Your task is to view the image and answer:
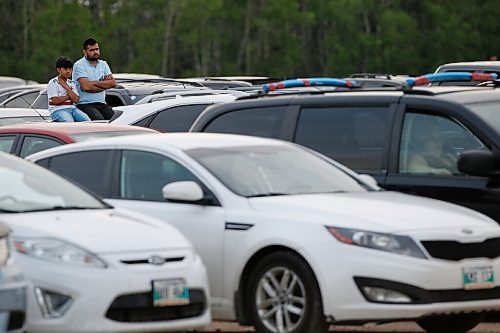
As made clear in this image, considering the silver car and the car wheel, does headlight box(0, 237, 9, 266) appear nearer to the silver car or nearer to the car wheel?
the silver car

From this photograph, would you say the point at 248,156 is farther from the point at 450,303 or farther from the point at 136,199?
the point at 450,303

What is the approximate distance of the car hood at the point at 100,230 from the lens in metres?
10.1

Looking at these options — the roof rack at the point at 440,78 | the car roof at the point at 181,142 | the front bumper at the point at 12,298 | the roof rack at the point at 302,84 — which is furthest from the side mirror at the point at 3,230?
the roof rack at the point at 302,84

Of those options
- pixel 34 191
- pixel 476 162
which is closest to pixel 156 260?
pixel 34 191

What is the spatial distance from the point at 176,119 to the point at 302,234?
828 centimetres

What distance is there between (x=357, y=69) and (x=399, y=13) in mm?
4618

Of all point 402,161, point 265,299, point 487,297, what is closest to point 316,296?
point 265,299

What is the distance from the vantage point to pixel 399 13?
108m

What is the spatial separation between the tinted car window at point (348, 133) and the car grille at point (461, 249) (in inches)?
72.1

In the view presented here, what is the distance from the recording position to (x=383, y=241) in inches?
417

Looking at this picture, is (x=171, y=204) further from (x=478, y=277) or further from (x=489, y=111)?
(x=489, y=111)

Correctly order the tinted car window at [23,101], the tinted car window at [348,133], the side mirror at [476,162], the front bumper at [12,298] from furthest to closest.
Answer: the tinted car window at [23,101]
the tinted car window at [348,133]
the side mirror at [476,162]
the front bumper at [12,298]

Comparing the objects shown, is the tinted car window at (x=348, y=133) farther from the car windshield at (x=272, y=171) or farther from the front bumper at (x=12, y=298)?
the front bumper at (x=12, y=298)

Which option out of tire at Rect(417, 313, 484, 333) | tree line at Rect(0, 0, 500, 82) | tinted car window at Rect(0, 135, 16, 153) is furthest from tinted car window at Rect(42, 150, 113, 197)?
tree line at Rect(0, 0, 500, 82)
